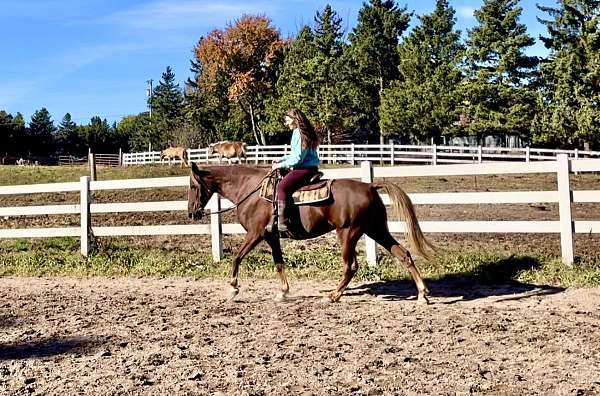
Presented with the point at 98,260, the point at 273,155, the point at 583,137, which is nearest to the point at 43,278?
the point at 98,260

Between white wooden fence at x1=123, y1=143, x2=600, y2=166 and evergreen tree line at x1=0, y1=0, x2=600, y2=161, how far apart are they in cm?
328

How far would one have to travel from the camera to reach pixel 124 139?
271 feet

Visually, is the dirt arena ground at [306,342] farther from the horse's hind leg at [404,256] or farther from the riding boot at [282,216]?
the riding boot at [282,216]

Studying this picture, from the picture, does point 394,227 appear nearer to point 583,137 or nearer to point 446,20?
point 583,137

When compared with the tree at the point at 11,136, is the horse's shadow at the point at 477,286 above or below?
below

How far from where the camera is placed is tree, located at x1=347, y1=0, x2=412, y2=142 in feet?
156

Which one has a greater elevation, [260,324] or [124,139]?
[124,139]

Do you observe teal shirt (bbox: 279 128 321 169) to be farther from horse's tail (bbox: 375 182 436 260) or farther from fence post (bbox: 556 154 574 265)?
fence post (bbox: 556 154 574 265)

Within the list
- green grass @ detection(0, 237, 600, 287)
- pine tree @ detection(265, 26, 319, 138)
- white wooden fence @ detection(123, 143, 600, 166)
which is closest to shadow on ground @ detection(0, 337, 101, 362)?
green grass @ detection(0, 237, 600, 287)

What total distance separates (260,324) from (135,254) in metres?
5.21

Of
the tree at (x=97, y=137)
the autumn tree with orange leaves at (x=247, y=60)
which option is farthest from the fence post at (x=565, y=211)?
the tree at (x=97, y=137)

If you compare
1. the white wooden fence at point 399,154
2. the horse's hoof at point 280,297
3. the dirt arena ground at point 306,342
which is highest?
the white wooden fence at point 399,154

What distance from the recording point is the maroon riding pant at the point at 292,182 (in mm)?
7535

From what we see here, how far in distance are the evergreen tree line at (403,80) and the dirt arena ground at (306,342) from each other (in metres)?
30.6
